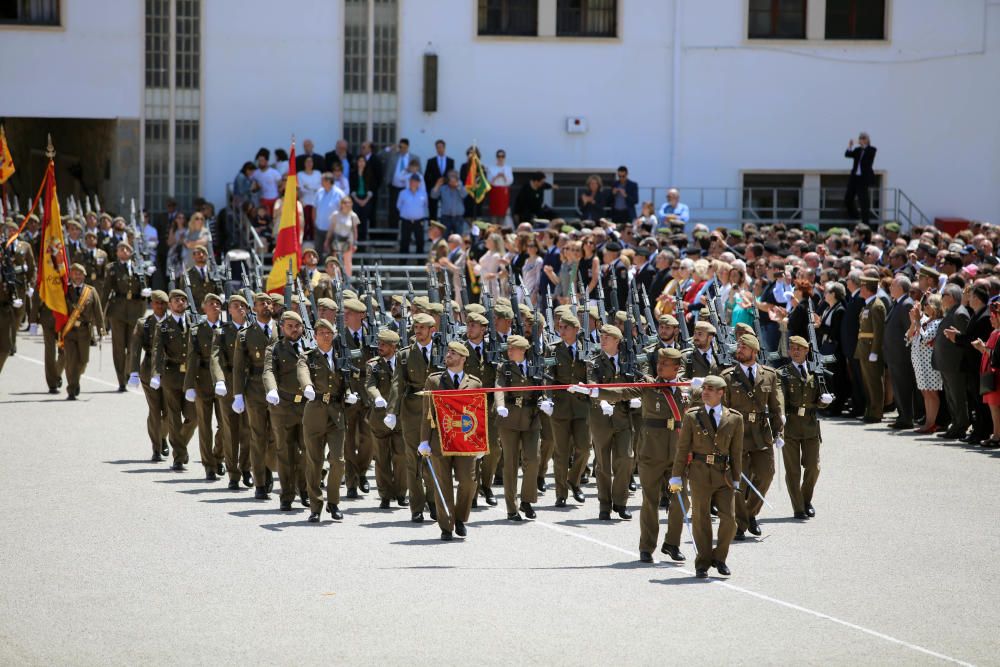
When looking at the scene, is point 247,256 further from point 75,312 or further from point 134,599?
point 134,599

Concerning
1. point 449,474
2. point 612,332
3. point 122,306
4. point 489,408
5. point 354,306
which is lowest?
point 449,474

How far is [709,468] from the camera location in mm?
12328

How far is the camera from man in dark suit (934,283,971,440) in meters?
18.5

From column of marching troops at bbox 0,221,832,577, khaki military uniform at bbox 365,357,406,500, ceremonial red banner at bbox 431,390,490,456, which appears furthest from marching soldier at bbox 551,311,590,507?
ceremonial red banner at bbox 431,390,490,456

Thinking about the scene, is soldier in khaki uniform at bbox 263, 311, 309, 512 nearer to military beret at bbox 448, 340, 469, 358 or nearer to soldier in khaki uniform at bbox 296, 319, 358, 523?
soldier in khaki uniform at bbox 296, 319, 358, 523

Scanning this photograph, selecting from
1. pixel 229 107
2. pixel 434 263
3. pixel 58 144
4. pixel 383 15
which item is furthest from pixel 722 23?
pixel 58 144

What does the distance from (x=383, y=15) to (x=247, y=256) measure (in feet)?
24.5

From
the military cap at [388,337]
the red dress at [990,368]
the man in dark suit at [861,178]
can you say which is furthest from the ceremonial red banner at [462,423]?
the man in dark suit at [861,178]

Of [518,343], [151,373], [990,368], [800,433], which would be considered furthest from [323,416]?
[990,368]

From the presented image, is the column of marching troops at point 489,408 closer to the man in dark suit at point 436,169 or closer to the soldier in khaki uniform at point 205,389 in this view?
the soldier in khaki uniform at point 205,389

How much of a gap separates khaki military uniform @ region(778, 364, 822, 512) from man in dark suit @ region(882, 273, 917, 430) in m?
5.08

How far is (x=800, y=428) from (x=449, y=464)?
10.9ft

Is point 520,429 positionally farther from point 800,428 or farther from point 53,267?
point 53,267

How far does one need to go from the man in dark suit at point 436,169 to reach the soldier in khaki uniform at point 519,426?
14.2m
